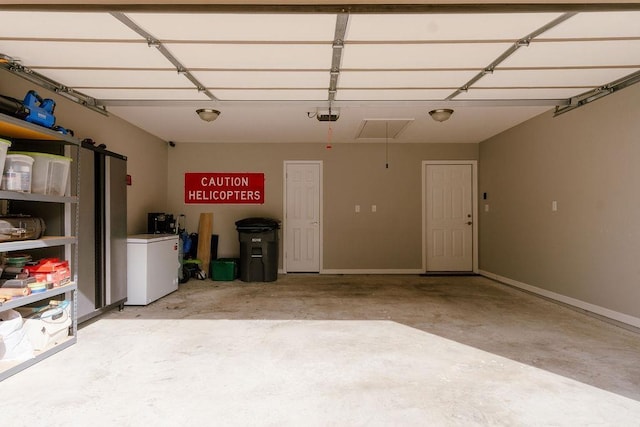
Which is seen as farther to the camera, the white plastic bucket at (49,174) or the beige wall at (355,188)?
the beige wall at (355,188)

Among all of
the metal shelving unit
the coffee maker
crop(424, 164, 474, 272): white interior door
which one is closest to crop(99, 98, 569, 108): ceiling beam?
the metal shelving unit

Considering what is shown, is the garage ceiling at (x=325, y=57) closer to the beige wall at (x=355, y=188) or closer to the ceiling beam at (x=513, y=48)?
the ceiling beam at (x=513, y=48)

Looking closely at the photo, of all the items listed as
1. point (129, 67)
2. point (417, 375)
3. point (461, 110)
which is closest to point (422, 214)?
point (461, 110)

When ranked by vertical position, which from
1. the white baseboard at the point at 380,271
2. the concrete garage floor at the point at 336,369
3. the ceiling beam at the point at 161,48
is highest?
the ceiling beam at the point at 161,48

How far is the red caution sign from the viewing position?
659 centimetres

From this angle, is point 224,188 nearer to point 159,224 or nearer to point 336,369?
point 159,224

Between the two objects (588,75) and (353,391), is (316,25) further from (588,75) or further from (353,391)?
(588,75)

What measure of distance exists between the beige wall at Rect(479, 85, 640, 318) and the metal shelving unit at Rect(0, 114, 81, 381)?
496 centimetres

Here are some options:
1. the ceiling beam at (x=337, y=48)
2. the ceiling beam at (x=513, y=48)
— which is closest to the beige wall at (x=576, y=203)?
the ceiling beam at (x=513, y=48)

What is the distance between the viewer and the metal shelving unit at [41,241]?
240cm

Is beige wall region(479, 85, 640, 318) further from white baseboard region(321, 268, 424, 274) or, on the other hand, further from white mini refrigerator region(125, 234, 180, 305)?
white mini refrigerator region(125, 234, 180, 305)

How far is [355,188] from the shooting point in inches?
261

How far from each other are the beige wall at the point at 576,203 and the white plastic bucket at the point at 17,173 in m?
5.04

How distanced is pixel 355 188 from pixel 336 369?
14.5ft
